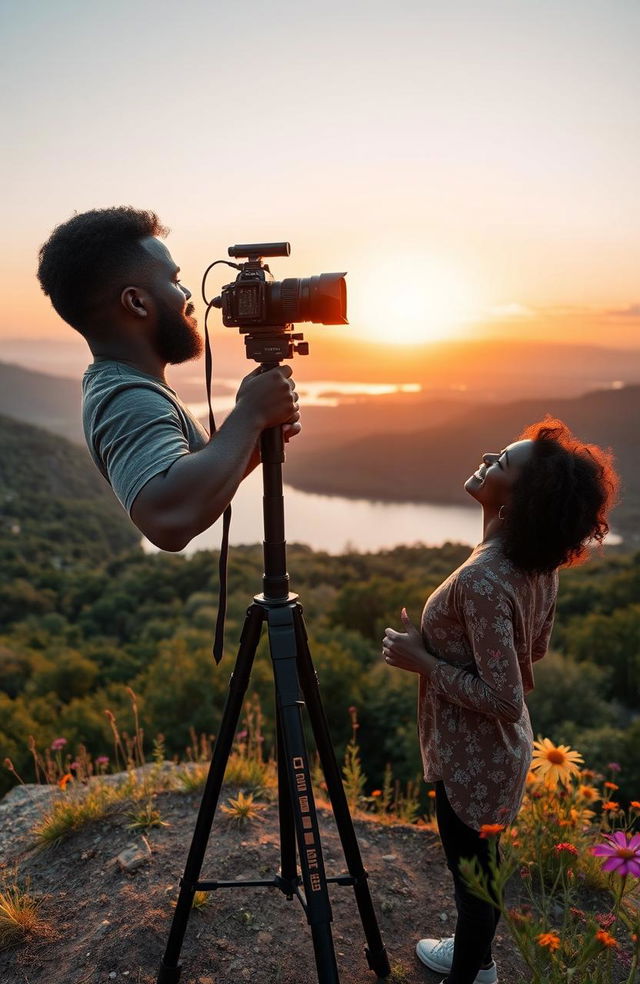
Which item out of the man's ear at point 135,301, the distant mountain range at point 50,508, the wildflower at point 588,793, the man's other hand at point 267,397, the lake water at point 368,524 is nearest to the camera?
the man's other hand at point 267,397

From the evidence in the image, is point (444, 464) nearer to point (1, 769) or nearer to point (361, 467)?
point (361, 467)

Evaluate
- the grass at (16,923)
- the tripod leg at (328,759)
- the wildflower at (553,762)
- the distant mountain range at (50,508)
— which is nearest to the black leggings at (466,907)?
the tripod leg at (328,759)

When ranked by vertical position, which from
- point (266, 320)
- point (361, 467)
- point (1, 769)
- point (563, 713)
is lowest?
point (1, 769)

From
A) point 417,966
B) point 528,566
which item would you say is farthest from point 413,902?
point 528,566

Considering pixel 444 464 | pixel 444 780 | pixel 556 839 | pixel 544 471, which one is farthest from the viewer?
pixel 444 464

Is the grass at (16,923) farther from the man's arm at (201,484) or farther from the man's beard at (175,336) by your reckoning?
the man's beard at (175,336)

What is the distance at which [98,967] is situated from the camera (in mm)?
2145

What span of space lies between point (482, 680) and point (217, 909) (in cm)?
152

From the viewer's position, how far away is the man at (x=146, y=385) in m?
1.42

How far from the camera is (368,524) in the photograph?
49.6 meters

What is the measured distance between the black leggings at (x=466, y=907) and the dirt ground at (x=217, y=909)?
43 cm

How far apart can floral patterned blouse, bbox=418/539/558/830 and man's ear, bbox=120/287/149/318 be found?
1.03 meters

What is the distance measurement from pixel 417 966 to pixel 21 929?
4.44 ft

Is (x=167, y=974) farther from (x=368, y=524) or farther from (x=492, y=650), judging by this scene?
(x=368, y=524)
